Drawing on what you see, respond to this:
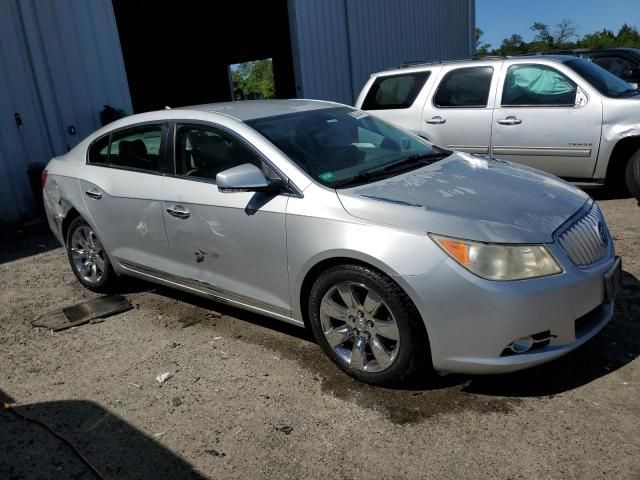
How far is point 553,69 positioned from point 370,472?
213 inches

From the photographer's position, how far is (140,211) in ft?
13.4

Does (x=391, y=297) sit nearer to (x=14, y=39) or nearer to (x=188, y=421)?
(x=188, y=421)

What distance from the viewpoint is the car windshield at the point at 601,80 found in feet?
20.1

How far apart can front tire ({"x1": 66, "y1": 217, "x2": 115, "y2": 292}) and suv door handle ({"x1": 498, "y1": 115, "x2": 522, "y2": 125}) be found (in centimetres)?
459

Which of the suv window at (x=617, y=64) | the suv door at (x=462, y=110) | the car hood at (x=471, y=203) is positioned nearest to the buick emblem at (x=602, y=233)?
the car hood at (x=471, y=203)

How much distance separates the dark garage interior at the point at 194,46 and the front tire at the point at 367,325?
46.7 ft

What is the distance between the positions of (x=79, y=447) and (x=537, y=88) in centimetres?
586

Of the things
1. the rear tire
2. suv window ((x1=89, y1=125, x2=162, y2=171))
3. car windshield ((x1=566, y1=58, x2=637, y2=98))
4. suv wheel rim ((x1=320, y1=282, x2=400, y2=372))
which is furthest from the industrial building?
suv wheel rim ((x1=320, y1=282, x2=400, y2=372))

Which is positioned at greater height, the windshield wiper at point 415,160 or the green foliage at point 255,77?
the windshield wiper at point 415,160

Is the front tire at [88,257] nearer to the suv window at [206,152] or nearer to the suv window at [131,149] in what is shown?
the suv window at [131,149]

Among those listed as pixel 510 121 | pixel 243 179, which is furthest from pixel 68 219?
pixel 510 121

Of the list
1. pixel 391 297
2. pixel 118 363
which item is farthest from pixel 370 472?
pixel 118 363

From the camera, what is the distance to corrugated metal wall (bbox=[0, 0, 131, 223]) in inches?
312

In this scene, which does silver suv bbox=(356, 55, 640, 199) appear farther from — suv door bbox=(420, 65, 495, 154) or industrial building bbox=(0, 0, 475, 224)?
industrial building bbox=(0, 0, 475, 224)
